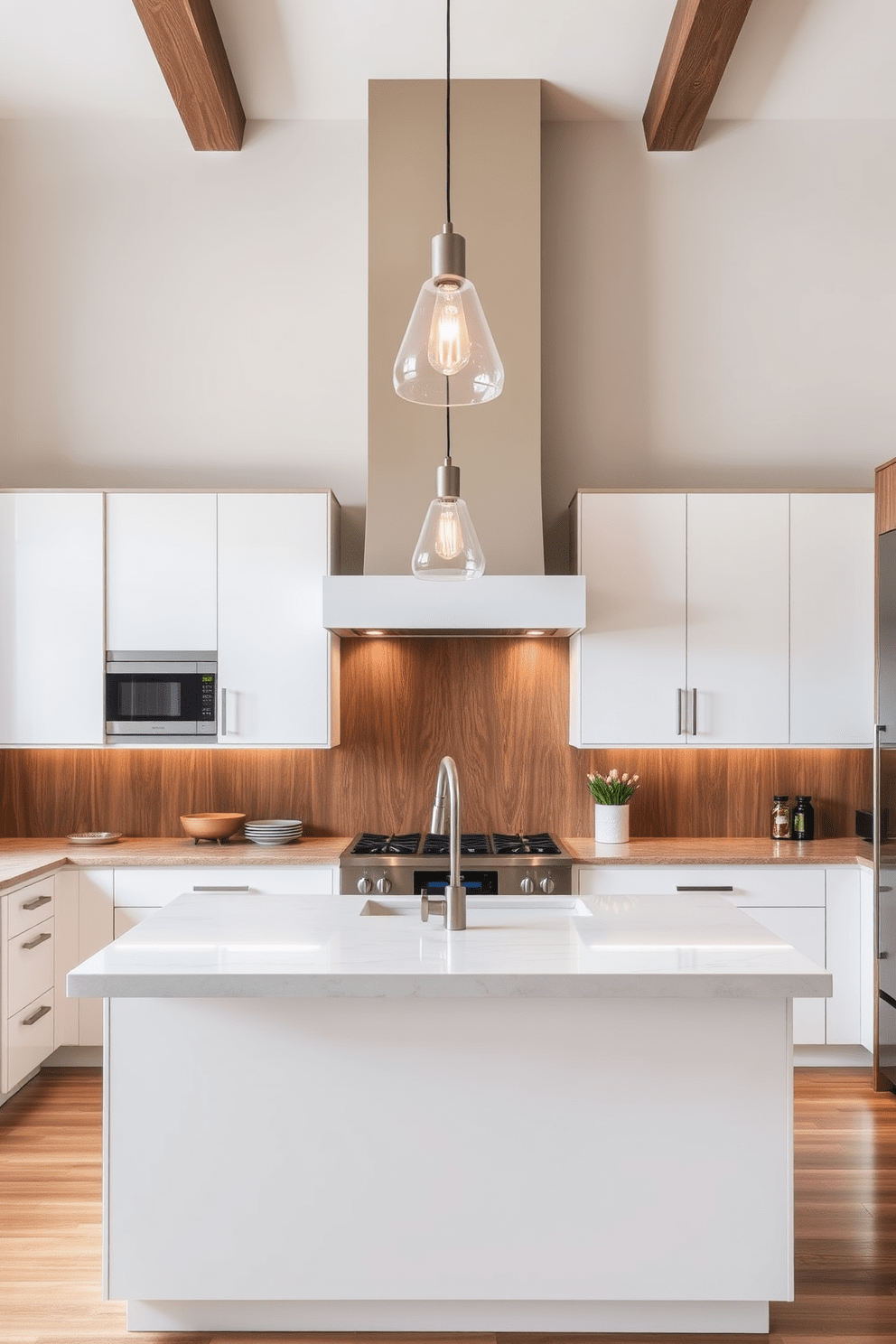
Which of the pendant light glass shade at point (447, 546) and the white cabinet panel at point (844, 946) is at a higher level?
the pendant light glass shade at point (447, 546)

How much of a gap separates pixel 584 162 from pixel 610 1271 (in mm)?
4332

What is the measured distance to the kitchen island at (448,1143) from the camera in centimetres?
223

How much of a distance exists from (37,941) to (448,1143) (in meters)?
2.16

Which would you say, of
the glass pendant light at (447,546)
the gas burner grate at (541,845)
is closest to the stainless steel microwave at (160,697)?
the gas burner grate at (541,845)

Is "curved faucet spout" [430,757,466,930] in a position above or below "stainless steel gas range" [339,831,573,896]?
above

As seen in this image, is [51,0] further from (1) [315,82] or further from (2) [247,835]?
(2) [247,835]

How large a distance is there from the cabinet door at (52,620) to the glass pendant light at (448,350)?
2558 mm

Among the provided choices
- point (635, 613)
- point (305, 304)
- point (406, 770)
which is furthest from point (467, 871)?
point (305, 304)

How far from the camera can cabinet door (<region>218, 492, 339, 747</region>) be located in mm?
4145

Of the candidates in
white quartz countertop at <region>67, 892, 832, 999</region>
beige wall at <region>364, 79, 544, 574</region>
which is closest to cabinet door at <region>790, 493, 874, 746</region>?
beige wall at <region>364, 79, 544, 574</region>

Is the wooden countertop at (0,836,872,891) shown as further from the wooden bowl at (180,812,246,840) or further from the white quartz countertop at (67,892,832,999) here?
the white quartz countertop at (67,892,832,999)

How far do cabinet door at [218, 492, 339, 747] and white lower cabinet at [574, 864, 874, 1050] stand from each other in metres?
1.37

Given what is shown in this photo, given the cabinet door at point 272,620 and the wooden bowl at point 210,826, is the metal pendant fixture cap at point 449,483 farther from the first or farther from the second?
the wooden bowl at point 210,826

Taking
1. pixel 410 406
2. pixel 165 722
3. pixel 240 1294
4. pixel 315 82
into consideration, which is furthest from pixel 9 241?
pixel 240 1294
